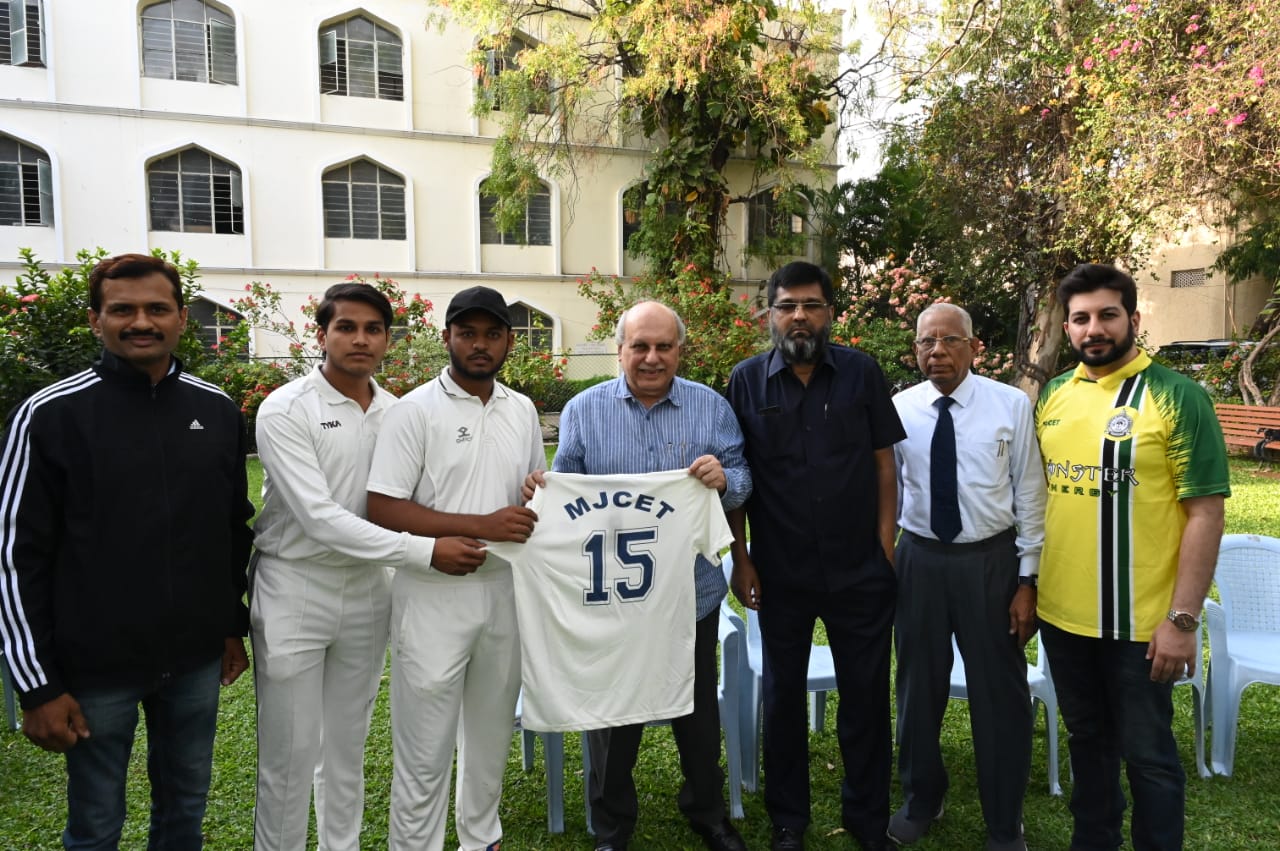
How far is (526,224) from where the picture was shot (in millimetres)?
22516

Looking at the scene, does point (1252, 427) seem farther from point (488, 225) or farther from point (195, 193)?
point (195, 193)

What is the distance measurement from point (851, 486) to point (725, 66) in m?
16.0

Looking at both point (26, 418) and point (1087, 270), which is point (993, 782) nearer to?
point (1087, 270)

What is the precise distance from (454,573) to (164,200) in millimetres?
20673

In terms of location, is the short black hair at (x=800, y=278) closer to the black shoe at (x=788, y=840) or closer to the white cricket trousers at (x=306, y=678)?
the white cricket trousers at (x=306, y=678)

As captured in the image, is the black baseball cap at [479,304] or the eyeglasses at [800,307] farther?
the eyeglasses at [800,307]

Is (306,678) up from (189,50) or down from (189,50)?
down

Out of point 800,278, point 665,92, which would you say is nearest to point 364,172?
point 665,92

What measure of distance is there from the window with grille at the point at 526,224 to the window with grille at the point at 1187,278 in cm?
1869

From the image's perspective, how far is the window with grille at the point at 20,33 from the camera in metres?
18.2

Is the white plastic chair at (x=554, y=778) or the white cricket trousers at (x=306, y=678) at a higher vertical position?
the white cricket trousers at (x=306, y=678)

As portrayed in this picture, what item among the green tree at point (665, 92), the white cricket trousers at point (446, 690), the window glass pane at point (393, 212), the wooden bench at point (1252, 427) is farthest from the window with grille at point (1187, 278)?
the white cricket trousers at point (446, 690)

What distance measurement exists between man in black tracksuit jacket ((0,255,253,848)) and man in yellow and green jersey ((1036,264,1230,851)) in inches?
117

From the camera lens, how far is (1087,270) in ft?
10.1
